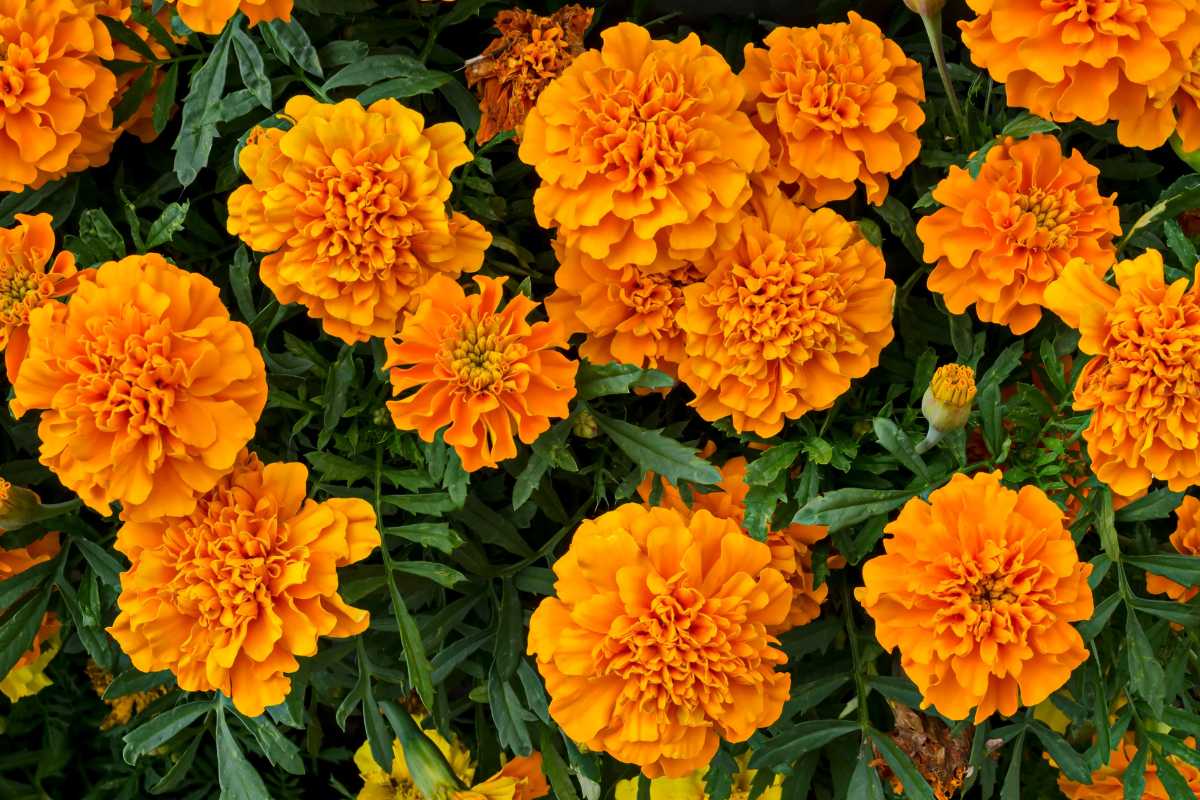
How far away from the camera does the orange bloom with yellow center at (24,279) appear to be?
35.5 inches

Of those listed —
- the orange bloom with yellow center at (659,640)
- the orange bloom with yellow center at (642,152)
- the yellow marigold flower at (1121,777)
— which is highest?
the orange bloom with yellow center at (642,152)

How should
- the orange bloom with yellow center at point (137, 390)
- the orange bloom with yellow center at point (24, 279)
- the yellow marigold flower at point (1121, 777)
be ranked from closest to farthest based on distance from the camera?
the orange bloom with yellow center at point (137, 390) → the orange bloom with yellow center at point (24, 279) → the yellow marigold flower at point (1121, 777)

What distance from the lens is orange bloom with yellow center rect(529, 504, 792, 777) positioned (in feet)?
2.67

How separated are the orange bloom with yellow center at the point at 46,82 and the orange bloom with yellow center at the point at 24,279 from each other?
6cm

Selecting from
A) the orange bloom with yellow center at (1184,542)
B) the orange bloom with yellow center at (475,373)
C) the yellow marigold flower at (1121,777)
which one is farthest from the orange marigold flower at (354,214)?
the yellow marigold flower at (1121,777)

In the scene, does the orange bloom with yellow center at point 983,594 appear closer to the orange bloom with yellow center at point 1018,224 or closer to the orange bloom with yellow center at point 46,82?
the orange bloom with yellow center at point 1018,224

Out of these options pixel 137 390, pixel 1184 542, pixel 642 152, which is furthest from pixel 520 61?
pixel 1184 542

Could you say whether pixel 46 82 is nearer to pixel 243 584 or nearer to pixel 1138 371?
pixel 243 584

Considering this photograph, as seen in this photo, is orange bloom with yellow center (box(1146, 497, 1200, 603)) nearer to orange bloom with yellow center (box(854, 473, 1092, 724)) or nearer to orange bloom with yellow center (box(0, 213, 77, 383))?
orange bloom with yellow center (box(854, 473, 1092, 724))

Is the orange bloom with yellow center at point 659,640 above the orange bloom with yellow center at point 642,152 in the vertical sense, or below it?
below

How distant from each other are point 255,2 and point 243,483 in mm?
402

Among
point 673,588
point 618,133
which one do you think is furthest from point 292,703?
point 618,133

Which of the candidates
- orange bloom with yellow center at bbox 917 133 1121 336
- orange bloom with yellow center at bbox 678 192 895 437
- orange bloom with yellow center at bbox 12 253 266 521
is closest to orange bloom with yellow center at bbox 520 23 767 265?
orange bloom with yellow center at bbox 678 192 895 437

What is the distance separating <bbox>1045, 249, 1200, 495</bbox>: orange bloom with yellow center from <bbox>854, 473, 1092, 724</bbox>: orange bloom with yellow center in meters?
0.08
